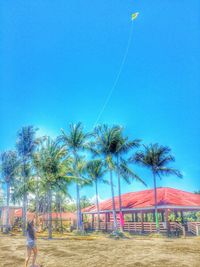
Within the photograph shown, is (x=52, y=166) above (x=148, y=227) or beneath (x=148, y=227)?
above

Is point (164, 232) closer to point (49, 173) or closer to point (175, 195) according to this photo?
point (175, 195)

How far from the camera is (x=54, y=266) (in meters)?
9.30

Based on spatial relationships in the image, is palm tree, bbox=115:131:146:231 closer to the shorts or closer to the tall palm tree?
the tall palm tree

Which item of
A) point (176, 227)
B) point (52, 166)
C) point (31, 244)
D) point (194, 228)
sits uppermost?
point (52, 166)

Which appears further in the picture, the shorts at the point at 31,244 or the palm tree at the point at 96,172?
the palm tree at the point at 96,172

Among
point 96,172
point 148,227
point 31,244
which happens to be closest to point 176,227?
point 148,227

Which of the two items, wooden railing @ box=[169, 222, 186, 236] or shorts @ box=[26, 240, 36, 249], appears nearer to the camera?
shorts @ box=[26, 240, 36, 249]

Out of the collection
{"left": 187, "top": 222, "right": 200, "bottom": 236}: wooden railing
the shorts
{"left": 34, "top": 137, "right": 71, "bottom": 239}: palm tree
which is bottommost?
{"left": 187, "top": 222, "right": 200, "bottom": 236}: wooden railing

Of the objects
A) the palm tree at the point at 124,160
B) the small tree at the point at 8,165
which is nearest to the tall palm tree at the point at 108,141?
the palm tree at the point at 124,160

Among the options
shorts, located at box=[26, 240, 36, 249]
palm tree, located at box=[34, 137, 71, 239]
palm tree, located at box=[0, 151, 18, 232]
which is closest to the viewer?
shorts, located at box=[26, 240, 36, 249]

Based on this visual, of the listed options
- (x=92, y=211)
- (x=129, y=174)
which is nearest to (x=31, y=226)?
(x=129, y=174)

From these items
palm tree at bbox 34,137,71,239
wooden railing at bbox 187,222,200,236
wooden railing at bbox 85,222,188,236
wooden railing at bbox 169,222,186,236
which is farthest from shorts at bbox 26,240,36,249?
wooden railing at bbox 187,222,200,236

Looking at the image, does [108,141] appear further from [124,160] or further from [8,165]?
[8,165]

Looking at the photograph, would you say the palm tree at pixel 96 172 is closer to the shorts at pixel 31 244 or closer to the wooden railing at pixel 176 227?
the wooden railing at pixel 176 227
